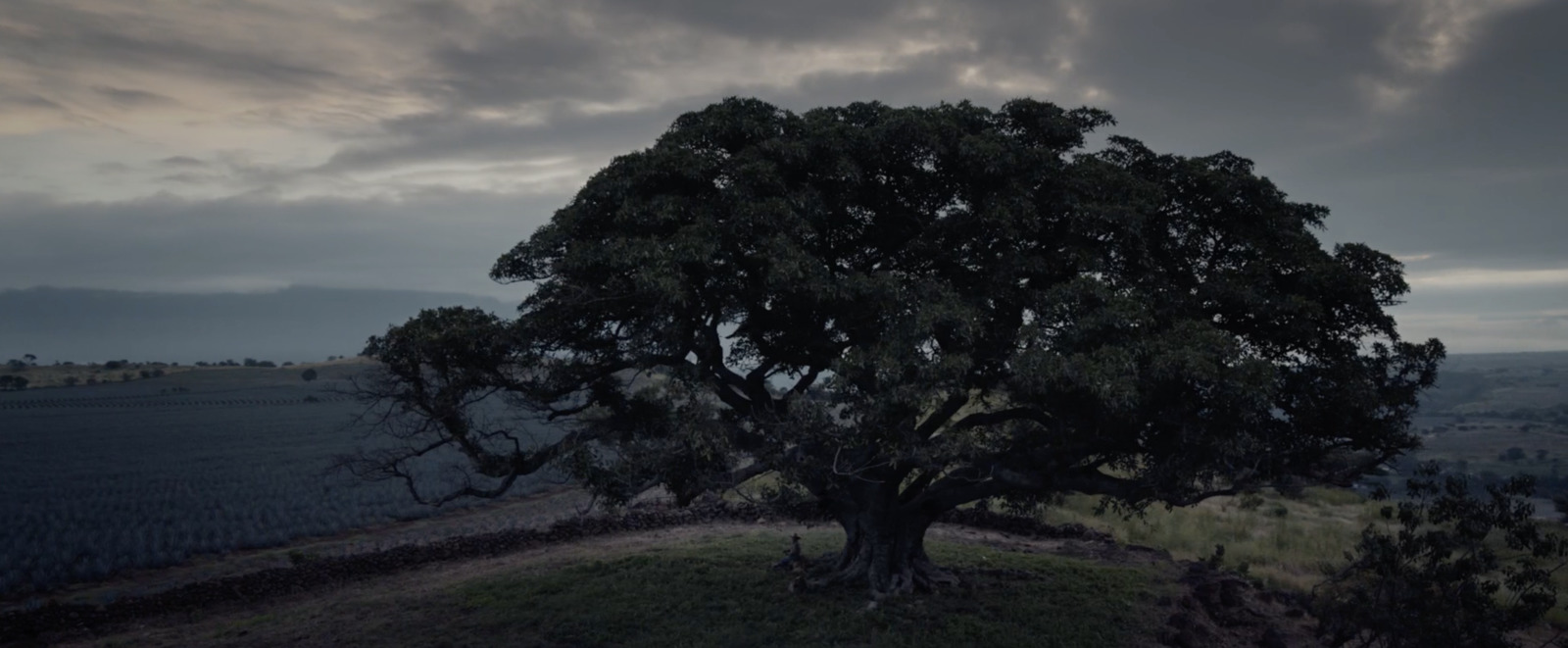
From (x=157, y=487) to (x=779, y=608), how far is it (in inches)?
1172

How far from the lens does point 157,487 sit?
3359cm

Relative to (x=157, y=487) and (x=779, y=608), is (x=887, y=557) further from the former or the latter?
(x=157, y=487)

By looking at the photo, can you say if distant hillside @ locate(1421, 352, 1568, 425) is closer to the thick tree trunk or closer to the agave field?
the thick tree trunk

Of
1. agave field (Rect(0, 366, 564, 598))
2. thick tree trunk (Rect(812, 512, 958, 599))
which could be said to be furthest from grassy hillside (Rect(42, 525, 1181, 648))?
agave field (Rect(0, 366, 564, 598))

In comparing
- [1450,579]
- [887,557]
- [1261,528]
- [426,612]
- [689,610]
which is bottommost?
[1261,528]

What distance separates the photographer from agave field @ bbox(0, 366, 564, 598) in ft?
74.0

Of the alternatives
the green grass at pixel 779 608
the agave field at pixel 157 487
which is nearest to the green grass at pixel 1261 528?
the green grass at pixel 779 608

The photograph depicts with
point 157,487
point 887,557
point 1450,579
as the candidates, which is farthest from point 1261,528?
point 157,487

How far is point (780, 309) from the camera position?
580 inches

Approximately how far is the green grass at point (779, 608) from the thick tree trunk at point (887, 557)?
1.42 feet

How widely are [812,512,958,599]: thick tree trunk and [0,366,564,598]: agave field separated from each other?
884 centimetres

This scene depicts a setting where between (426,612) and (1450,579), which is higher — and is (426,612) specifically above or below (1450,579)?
below

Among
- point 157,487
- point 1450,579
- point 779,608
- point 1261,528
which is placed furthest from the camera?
point 157,487

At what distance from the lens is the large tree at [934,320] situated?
12.3 meters
